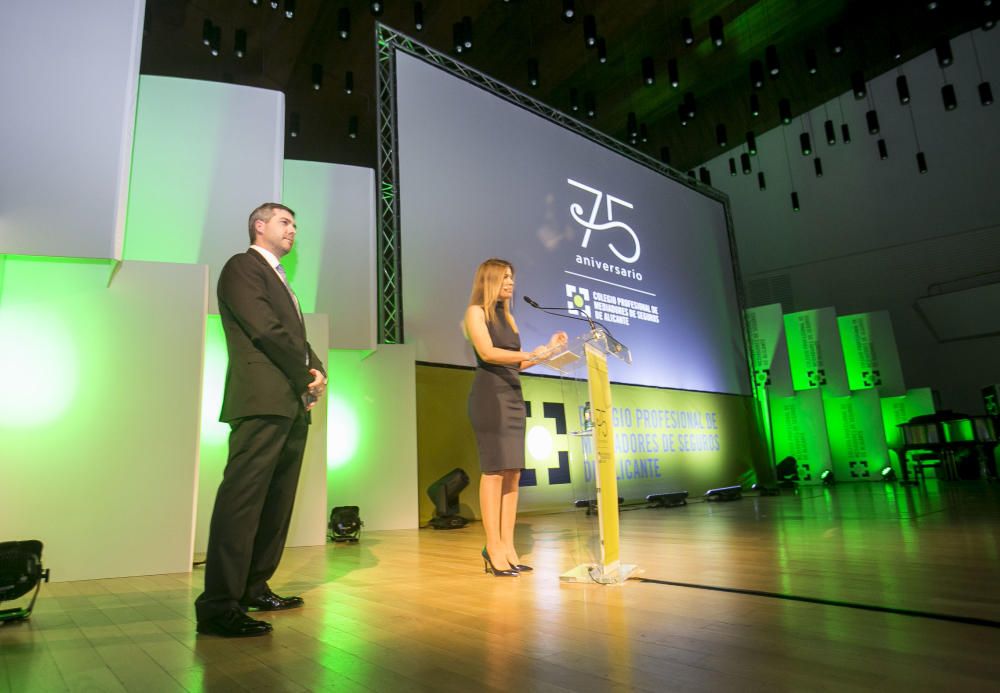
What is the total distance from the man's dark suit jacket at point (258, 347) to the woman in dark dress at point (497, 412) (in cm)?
78

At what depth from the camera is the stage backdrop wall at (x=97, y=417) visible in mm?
2668

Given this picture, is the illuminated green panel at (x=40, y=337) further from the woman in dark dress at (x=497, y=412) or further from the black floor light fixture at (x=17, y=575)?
the woman in dark dress at (x=497, y=412)

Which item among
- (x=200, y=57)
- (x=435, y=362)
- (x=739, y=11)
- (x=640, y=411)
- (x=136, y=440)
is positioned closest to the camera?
(x=136, y=440)

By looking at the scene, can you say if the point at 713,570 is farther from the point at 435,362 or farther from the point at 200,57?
the point at 200,57

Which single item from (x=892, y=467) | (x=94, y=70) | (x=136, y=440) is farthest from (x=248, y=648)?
(x=892, y=467)

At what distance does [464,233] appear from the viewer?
5.55m

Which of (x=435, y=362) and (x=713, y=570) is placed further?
(x=435, y=362)

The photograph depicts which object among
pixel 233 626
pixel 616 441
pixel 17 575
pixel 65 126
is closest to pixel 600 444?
pixel 233 626

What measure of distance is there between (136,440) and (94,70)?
1756 millimetres

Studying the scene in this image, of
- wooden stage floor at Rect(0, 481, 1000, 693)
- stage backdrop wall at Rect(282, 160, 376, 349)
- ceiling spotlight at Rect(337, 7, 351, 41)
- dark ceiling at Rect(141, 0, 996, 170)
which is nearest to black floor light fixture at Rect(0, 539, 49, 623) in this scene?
wooden stage floor at Rect(0, 481, 1000, 693)

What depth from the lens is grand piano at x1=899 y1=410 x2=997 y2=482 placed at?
23.9ft

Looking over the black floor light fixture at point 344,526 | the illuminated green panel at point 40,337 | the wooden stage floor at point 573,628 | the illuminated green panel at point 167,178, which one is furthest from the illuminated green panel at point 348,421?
the illuminated green panel at point 40,337

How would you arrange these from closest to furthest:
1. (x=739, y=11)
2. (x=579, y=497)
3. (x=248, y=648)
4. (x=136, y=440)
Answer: (x=248, y=648) → (x=579, y=497) → (x=136, y=440) → (x=739, y=11)

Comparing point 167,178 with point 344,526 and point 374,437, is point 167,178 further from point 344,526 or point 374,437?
point 344,526
